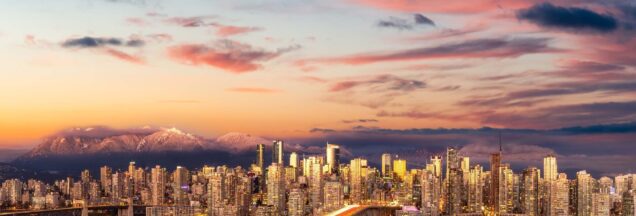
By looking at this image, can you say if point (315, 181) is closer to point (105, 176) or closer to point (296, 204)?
point (296, 204)

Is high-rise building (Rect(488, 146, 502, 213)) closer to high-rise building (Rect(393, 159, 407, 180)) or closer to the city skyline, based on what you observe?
the city skyline

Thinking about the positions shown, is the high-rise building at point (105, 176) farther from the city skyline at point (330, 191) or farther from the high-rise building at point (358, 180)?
the high-rise building at point (358, 180)

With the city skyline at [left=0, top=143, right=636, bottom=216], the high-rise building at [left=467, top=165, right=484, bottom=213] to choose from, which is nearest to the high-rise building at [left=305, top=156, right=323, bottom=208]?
the city skyline at [left=0, top=143, right=636, bottom=216]

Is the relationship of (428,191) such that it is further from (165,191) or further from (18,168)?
(18,168)

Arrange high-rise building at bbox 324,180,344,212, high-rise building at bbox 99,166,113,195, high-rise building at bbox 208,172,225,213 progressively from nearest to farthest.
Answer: high-rise building at bbox 208,172,225,213 < high-rise building at bbox 324,180,344,212 < high-rise building at bbox 99,166,113,195

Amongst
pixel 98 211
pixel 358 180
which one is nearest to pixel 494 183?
pixel 358 180

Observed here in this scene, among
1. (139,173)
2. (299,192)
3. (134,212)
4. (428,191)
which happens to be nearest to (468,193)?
(428,191)
